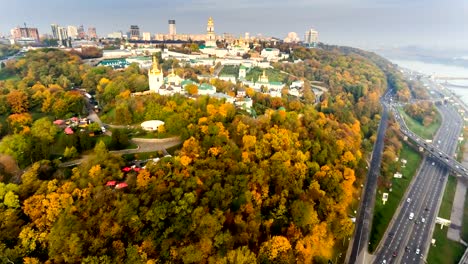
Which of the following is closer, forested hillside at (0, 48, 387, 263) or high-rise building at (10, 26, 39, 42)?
forested hillside at (0, 48, 387, 263)

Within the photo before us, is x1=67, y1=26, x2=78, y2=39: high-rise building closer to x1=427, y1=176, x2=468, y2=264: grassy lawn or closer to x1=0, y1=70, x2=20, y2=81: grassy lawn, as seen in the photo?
x1=0, y1=70, x2=20, y2=81: grassy lawn

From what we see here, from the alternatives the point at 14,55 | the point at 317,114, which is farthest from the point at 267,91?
the point at 14,55

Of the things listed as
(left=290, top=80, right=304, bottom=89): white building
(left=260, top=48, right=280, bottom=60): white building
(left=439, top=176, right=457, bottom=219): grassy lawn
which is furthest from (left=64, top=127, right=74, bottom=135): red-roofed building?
(left=260, top=48, right=280, bottom=60): white building

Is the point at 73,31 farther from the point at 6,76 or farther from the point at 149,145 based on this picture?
the point at 149,145

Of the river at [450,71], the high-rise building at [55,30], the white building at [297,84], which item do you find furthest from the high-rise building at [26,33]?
the river at [450,71]

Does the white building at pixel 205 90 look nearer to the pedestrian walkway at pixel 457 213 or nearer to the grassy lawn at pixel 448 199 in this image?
the grassy lawn at pixel 448 199

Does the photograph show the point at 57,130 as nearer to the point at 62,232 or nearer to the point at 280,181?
the point at 62,232
